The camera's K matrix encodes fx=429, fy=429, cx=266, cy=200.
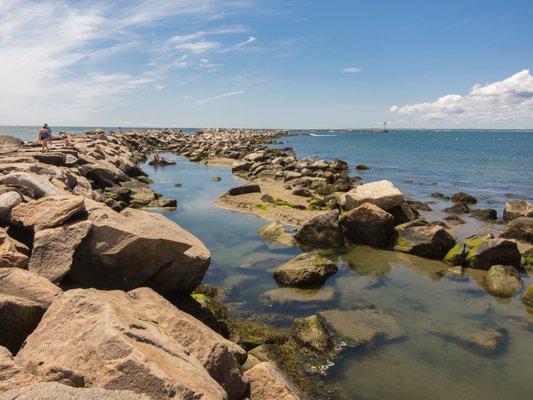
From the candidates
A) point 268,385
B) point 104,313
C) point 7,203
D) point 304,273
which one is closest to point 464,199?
point 304,273

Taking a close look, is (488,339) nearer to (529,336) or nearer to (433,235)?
(529,336)

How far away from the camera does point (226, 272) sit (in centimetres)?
1641

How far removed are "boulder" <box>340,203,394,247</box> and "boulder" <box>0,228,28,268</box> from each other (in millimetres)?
14638

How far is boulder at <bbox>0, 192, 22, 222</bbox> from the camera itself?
10.8 meters

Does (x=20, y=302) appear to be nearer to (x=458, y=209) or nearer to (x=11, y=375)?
(x=11, y=375)

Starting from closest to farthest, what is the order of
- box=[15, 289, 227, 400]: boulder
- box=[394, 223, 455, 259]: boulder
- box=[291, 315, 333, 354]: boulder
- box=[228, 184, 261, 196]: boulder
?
box=[15, 289, 227, 400]: boulder < box=[291, 315, 333, 354]: boulder < box=[394, 223, 455, 259]: boulder < box=[228, 184, 261, 196]: boulder

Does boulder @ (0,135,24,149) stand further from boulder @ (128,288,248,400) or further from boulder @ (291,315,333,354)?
boulder @ (128,288,248,400)

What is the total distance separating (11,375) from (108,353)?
111cm

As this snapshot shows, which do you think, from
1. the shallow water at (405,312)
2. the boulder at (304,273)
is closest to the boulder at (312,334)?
the shallow water at (405,312)

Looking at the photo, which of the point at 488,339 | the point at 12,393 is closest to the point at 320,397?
the point at 488,339

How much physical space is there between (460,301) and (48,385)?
13.0 m

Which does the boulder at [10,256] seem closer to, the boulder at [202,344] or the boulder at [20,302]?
the boulder at [20,302]

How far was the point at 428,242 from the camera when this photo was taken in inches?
733

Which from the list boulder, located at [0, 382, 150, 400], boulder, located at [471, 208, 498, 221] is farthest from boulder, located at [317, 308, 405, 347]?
boulder, located at [471, 208, 498, 221]
